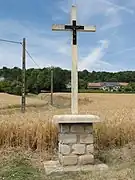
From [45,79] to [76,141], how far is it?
152ft

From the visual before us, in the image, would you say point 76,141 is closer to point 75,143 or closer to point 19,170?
point 75,143

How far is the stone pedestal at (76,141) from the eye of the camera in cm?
564

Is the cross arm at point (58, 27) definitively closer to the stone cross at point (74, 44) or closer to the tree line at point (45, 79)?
the stone cross at point (74, 44)

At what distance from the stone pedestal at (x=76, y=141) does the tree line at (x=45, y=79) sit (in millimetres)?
37052

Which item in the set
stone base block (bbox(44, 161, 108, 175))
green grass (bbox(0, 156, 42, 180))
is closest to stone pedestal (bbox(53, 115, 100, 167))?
stone base block (bbox(44, 161, 108, 175))

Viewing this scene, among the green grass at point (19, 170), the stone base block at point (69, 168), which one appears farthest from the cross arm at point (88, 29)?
the green grass at point (19, 170)

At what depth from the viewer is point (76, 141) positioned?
5.73 metres

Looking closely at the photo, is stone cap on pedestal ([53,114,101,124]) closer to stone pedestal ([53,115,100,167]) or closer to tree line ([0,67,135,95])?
stone pedestal ([53,115,100,167])

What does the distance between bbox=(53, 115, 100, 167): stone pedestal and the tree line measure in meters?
37.1

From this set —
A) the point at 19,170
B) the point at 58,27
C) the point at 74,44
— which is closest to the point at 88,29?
the point at 74,44

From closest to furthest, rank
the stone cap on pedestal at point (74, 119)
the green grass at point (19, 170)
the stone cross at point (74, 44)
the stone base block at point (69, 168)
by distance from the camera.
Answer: the green grass at point (19, 170) → the stone base block at point (69, 168) → the stone cap on pedestal at point (74, 119) → the stone cross at point (74, 44)

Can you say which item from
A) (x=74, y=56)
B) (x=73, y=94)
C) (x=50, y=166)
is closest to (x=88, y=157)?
(x=50, y=166)

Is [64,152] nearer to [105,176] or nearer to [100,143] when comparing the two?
Answer: [105,176]

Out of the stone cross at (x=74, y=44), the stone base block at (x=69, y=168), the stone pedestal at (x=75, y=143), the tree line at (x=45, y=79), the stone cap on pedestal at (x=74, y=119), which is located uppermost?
the tree line at (x=45, y=79)
